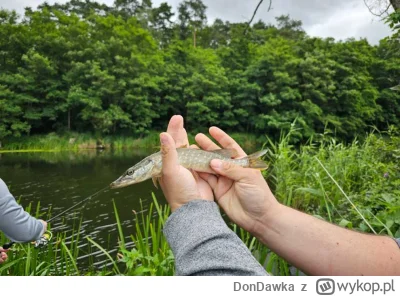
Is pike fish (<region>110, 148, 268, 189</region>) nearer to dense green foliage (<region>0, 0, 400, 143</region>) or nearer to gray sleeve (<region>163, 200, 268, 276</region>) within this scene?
gray sleeve (<region>163, 200, 268, 276</region>)

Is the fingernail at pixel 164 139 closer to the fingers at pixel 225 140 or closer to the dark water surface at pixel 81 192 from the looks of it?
the fingers at pixel 225 140

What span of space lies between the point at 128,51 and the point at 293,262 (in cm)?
3040

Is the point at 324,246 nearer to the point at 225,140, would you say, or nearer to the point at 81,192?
the point at 225,140

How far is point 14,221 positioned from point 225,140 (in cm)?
189

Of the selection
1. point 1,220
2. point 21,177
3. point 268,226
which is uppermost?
point 268,226

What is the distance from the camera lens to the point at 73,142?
25766 millimetres

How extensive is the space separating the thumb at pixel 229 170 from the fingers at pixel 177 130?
0.88ft

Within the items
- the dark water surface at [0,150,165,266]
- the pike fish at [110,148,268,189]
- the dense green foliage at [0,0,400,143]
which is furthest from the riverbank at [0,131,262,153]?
the pike fish at [110,148,268,189]

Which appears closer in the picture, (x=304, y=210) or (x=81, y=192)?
(x=304, y=210)

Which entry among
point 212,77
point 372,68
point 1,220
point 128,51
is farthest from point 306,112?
point 1,220

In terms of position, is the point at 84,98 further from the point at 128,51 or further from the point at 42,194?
the point at 42,194

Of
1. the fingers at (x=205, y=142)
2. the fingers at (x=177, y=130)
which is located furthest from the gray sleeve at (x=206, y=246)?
the fingers at (x=205, y=142)

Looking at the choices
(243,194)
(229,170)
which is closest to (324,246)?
(243,194)
